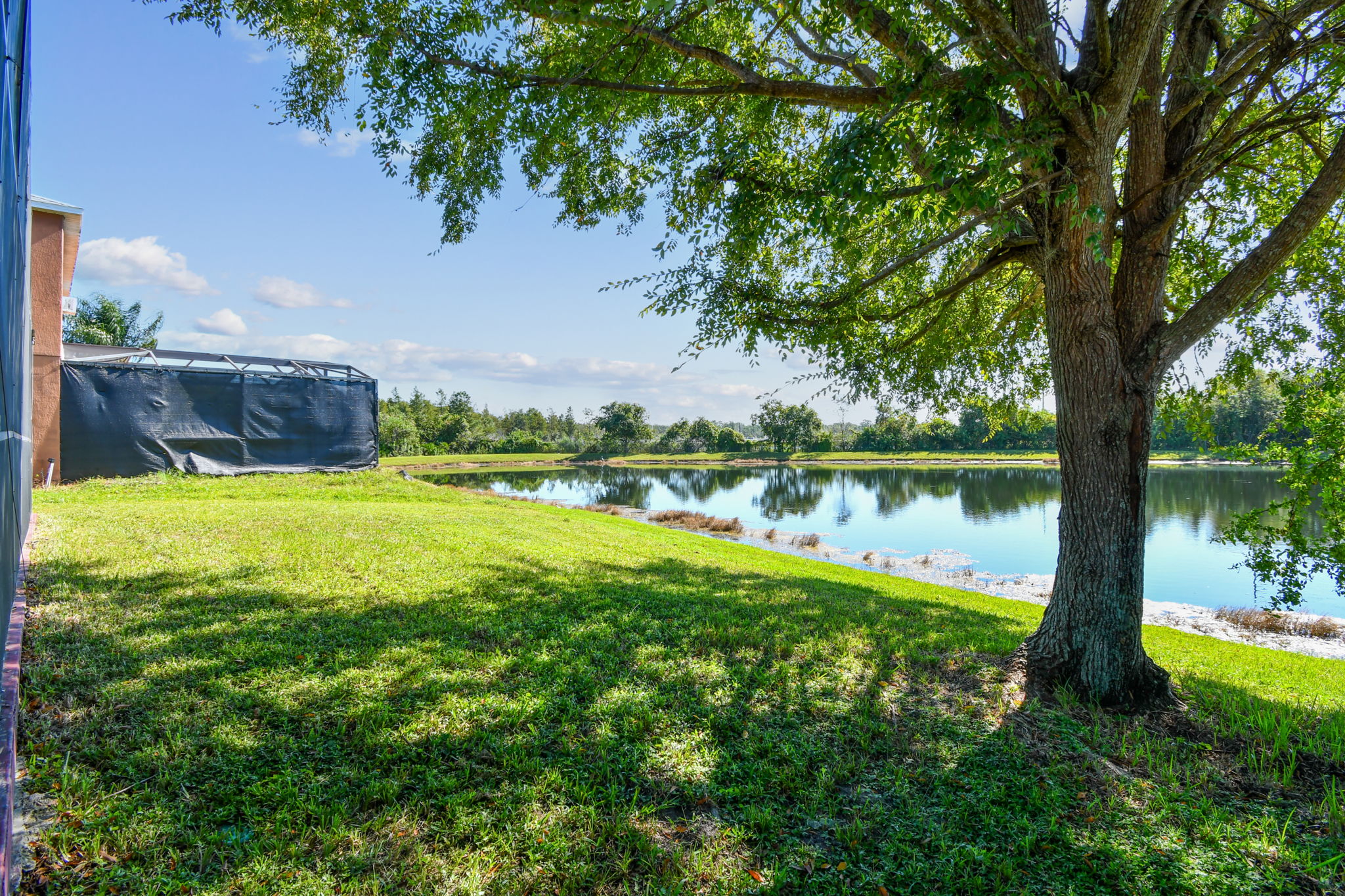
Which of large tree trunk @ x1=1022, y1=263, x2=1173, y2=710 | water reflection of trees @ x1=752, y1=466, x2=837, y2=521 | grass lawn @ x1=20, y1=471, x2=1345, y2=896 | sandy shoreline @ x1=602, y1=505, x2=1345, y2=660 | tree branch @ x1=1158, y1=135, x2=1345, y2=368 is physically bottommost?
sandy shoreline @ x1=602, y1=505, x2=1345, y2=660

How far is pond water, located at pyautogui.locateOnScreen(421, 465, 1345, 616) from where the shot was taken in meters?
15.2

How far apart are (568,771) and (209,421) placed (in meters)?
17.1

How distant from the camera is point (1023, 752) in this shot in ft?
11.0

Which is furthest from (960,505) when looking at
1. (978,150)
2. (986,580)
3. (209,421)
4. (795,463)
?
(795,463)

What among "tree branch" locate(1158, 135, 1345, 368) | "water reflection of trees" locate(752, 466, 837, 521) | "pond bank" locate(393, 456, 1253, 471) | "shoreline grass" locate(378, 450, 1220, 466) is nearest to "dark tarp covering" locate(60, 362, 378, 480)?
"water reflection of trees" locate(752, 466, 837, 521)

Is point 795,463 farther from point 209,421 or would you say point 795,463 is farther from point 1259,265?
point 1259,265

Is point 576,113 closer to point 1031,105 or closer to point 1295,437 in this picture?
point 1031,105

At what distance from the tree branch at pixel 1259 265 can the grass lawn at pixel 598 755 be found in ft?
8.53

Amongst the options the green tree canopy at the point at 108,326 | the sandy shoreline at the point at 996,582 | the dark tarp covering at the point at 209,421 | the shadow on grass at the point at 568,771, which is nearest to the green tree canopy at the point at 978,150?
the shadow on grass at the point at 568,771

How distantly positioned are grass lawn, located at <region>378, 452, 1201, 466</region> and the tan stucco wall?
38950 millimetres

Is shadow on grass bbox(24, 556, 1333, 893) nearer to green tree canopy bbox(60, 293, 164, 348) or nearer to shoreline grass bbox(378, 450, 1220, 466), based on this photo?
green tree canopy bbox(60, 293, 164, 348)

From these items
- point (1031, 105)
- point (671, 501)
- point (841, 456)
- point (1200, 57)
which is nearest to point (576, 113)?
point (1031, 105)

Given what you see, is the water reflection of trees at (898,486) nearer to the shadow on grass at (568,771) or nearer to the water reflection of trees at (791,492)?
the water reflection of trees at (791,492)

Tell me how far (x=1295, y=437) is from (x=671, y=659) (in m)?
10.2
